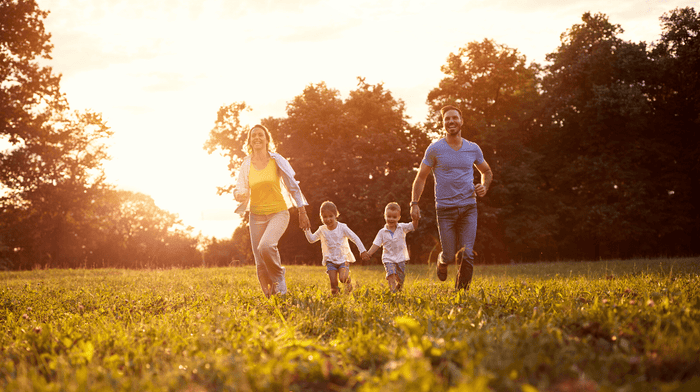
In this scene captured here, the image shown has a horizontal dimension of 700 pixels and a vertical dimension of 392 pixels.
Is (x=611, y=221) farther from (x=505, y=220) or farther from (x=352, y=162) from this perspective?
(x=352, y=162)

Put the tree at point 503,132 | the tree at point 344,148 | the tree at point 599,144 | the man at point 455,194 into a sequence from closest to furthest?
the man at point 455,194, the tree at point 599,144, the tree at point 503,132, the tree at point 344,148

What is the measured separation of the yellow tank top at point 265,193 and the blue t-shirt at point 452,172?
85.0 inches

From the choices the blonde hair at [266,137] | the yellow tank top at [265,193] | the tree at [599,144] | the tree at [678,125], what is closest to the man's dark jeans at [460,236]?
the yellow tank top at [265,193]

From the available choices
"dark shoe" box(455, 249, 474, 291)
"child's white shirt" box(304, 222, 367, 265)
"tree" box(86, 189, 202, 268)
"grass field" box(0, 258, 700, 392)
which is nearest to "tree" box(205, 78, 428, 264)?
"tree" box(86, 189, 202, 268)

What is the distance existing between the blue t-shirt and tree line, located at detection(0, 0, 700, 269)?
59.9 feet

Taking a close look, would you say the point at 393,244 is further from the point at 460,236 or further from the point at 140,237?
the point at 140,237

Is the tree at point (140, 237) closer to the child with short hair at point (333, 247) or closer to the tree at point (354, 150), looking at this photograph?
the tree at point (354, 150)

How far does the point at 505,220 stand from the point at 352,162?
941cm

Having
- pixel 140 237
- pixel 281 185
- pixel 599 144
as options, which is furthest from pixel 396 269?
pixel 140 237

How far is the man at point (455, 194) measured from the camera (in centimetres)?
629

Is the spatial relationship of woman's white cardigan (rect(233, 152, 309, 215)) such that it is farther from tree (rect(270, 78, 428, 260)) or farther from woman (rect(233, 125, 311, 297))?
tree (rect(270, 78, 428, 260))

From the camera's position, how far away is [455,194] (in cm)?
630

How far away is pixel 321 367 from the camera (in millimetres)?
2613

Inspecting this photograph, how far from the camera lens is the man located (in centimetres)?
629
